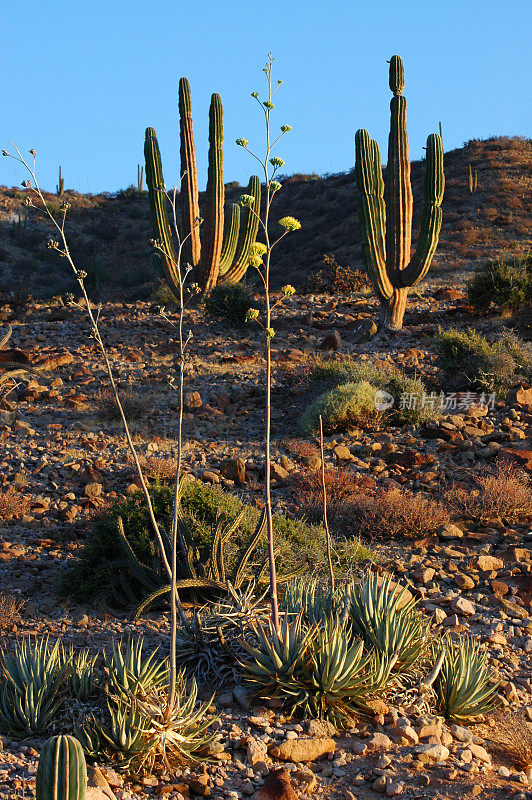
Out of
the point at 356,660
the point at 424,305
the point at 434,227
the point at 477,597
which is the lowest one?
the point at 477,597

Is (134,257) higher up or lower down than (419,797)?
higher up

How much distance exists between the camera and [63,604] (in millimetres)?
6316

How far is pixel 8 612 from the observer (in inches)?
229

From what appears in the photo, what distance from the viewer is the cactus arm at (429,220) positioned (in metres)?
15.8

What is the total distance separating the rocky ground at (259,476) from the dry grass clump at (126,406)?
37 mm

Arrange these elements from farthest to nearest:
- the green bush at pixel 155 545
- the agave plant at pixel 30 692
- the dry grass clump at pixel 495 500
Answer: the dry grass clump at pixel 495 500 → the green bush at pixel 155 545 → the agave plant at pixel 30 692

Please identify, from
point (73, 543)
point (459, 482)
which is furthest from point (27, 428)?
point (459, 482)

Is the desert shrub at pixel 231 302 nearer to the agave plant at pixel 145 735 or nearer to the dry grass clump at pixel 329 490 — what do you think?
the dry grass clump at pixel 329 490

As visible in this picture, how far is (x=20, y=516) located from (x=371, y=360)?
7693mm

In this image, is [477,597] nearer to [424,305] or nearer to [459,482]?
[459,482]

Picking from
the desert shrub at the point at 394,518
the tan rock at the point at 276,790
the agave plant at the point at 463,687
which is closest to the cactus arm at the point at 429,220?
the desert shrub at the point at 394,518

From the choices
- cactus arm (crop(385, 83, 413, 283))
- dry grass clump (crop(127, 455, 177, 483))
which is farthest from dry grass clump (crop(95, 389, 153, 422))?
cactus arm (crop(385, 83, 413, 283))

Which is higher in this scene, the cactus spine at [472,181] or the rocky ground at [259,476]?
the cactus spine at [472,181]

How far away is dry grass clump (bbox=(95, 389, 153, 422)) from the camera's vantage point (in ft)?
38.6
